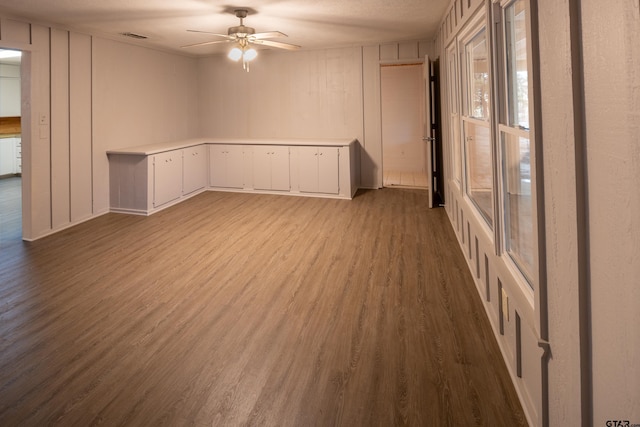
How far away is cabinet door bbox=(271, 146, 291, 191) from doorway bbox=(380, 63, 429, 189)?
9.50ft

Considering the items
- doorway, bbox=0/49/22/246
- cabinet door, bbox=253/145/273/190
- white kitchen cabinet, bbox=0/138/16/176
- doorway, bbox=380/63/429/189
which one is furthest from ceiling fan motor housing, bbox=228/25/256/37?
white kitchen cabinet, bbox=0/138/16/176

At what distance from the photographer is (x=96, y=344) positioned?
7.77 ft

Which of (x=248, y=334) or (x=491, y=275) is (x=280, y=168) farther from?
(x=491, y=275)

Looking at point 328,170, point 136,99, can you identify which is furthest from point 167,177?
point 328,170

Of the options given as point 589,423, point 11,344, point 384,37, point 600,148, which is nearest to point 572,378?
point 589,423

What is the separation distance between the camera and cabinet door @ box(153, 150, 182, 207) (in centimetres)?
578

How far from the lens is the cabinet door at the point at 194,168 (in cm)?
658

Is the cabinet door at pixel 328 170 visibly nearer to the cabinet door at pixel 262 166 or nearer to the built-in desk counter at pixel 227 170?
the built-in desk counter at pixel 227 170

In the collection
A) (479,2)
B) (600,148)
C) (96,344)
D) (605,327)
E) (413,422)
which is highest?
(479,2)

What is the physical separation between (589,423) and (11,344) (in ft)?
9.50

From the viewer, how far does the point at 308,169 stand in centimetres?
659

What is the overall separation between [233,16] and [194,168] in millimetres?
2915

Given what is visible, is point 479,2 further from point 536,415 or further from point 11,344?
point 11,344

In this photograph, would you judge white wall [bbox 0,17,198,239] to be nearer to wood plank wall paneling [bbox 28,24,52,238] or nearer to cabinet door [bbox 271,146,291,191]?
wood plank wall paneling [bbox 28,24,52,238]
